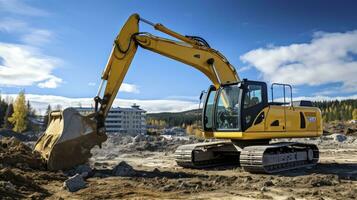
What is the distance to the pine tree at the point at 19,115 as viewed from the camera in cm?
6706

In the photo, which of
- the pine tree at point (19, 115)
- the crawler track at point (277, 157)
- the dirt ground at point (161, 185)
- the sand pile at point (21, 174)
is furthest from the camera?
the pine tree at point (19, 115)

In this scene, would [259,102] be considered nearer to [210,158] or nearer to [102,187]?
[210,158]

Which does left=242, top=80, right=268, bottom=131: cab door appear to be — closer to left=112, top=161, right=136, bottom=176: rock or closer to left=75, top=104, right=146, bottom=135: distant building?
left=112, top=161, right=136, bottom=176: rock

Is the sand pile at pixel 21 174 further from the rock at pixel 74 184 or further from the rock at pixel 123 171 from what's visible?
the rock at pixel 123 171

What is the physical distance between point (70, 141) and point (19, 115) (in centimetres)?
6006

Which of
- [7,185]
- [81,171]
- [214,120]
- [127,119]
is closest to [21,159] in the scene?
[81,171]

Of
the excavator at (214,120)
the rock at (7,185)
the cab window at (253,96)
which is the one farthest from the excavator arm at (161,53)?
the rock at (7,185)

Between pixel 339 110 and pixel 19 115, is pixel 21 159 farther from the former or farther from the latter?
pixel 339 110

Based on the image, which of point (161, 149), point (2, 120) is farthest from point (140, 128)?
point (161, 149)

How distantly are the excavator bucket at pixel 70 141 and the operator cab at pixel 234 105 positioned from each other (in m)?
3.58

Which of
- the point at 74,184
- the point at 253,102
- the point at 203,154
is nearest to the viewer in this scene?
the point at 74,184

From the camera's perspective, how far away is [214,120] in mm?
13562

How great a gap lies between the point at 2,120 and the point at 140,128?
42.0 meters

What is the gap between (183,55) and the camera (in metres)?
13.9
